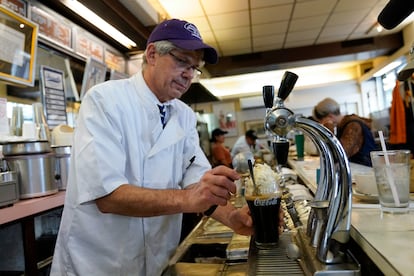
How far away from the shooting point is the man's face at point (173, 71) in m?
1.29

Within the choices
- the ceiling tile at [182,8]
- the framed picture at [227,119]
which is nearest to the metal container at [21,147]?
the ceiling tile at [182,8]

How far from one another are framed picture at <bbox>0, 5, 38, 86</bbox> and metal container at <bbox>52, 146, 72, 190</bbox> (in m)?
0.58

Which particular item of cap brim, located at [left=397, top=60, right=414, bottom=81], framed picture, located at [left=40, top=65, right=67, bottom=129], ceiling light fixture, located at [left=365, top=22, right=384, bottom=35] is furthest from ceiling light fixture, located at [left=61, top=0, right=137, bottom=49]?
ceiling light fixture, located at [left=365, top=22, right=384, bottom=35]

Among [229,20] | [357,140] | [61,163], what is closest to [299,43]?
[229,20]

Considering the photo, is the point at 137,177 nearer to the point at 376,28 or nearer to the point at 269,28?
the point at 269,28

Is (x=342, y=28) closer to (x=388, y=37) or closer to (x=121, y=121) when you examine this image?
(x=388, y=37)

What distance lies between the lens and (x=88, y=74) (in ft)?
10.4

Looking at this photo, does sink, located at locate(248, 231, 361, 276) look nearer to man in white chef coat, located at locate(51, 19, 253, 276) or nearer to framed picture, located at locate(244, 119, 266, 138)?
man in white chef coat, located at locate(51, 19, 253, 276)

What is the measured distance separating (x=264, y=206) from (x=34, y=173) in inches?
55.1

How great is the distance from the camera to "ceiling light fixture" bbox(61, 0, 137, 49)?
2385 mm

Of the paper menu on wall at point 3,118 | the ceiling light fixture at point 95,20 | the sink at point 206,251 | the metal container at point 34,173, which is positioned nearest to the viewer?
the sink at point 206,251

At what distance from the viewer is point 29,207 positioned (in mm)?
1662

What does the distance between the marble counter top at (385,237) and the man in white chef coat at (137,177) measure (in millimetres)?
344

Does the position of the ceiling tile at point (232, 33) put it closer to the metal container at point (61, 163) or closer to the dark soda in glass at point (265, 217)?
the metal container at point (61, 163)
